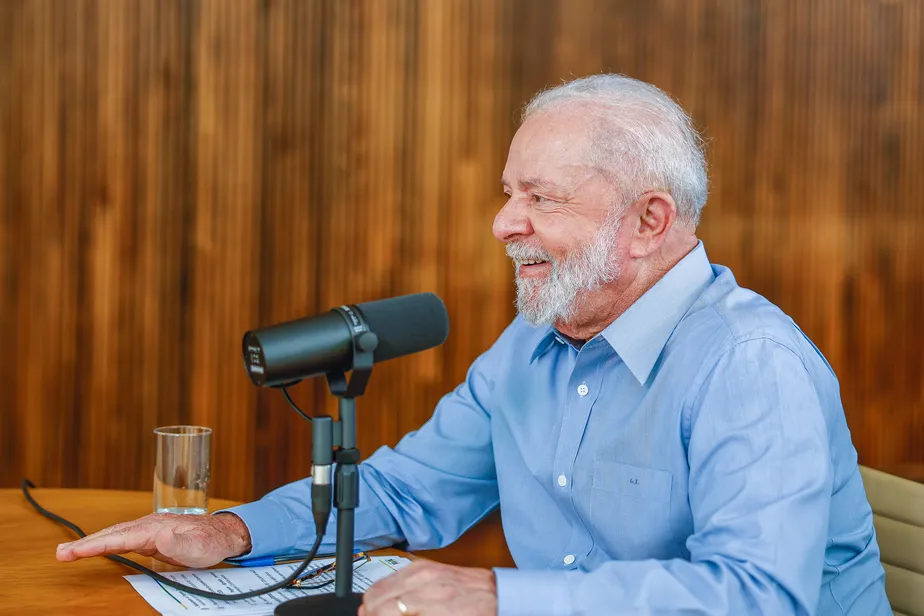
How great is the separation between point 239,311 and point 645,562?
6.55ft

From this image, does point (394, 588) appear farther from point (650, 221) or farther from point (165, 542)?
point (650, 221)

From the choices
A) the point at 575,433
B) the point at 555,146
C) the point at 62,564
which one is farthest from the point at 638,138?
the point at 62,564

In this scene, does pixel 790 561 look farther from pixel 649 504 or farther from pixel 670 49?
pixel 670 49

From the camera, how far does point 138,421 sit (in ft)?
9.09

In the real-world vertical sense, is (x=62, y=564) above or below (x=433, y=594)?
below

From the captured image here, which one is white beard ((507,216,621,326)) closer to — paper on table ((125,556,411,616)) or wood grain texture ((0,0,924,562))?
paper on table ((125,556,411,616))

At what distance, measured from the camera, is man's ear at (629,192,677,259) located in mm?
1341

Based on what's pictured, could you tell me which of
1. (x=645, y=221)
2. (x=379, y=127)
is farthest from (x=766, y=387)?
(x=379, y=127)

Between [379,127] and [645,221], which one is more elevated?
[379,127]

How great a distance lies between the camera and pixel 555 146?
4.34 ft

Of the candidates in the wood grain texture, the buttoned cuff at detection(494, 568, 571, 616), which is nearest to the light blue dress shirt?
the buttoned cuff at detection(494, 568, 571, 616)

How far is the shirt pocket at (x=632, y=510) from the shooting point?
118 centimetres

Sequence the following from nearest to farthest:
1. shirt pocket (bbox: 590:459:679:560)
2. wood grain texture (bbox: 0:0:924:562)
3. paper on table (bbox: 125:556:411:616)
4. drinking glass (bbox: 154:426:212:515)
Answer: paper on table (bbox: 125:556:411:616)
shirt pocket (bbox: 590:459:679:560)
drinking glass (bbox: 154:426:212:515)
wood grain texture (bbox: 0:0:924:562)

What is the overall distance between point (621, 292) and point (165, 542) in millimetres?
703
